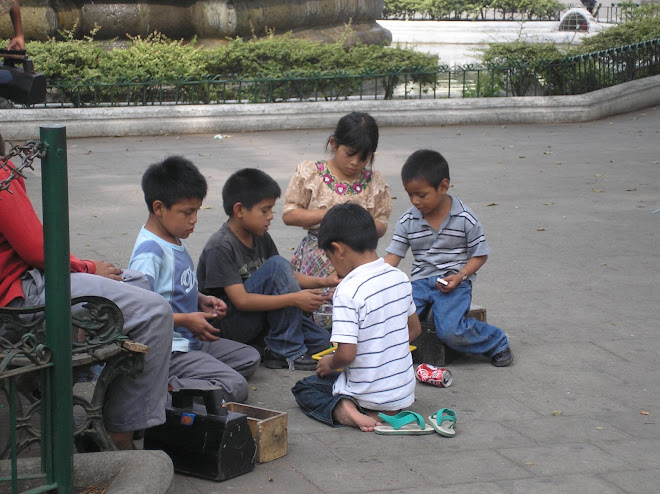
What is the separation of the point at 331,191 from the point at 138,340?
7.29 feet

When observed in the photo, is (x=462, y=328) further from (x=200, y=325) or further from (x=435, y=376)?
(x=200, y=325)

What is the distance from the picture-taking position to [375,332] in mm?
3994

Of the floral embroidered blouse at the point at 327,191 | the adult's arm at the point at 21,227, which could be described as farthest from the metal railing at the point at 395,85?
the adult's arm at the point at 21,227

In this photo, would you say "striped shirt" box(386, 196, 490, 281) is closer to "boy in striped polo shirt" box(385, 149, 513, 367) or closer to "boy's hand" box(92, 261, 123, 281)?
"boy in striped polo shirt" box(385, 149, 513, 367)

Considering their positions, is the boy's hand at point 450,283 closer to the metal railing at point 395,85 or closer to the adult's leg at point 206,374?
the adult's leg at point 206,374

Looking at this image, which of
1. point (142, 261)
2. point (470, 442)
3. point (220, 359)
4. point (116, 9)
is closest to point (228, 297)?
point (220, 359)

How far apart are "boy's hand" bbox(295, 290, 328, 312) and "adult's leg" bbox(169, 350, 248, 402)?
0.56m

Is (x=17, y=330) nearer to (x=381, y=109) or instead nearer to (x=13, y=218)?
(x=13, y=218)

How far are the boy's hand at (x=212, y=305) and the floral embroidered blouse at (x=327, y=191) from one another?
1055mm

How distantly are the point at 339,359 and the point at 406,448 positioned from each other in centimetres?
45

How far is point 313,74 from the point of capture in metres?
12.9

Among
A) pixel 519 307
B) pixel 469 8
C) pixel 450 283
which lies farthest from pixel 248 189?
pixel 469 8

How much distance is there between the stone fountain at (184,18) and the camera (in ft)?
43.5

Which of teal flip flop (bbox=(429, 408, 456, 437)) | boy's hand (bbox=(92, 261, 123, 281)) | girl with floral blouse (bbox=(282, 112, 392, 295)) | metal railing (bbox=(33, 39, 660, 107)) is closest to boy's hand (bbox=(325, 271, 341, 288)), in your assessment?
girl with floral blouse (bbox=(282, 112, 392, 295))
